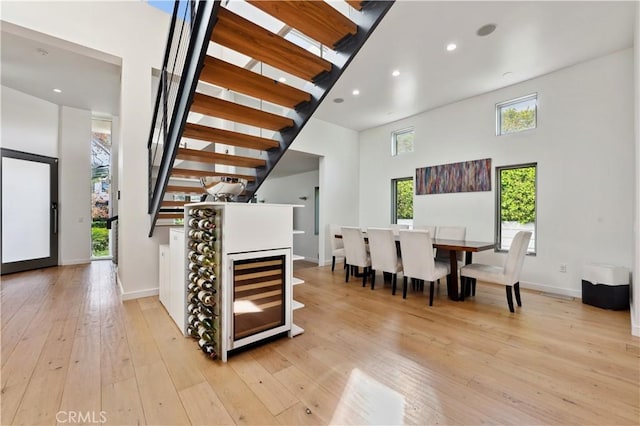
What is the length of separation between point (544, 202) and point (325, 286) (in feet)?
12.2

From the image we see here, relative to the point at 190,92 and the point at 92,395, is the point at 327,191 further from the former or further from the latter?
the point at 92,395

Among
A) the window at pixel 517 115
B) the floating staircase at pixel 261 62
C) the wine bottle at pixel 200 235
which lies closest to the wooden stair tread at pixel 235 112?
the floating staircase at pixel 261 62

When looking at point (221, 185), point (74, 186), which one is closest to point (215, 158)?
point (221, 185)

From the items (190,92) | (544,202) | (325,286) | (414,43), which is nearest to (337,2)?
(414,43)

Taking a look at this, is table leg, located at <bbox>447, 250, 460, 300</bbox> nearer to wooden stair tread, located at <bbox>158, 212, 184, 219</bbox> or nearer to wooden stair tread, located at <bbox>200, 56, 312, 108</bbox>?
wooden stair tread, located at <bbox>200, 56, 312, 108</bbox>

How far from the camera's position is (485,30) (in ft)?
10.1

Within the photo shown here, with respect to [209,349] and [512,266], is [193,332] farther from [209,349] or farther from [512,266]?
[512,266]

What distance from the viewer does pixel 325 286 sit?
4.28 meters

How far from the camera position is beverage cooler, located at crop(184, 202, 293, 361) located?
204 centimetres

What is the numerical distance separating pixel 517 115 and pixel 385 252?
130 inches

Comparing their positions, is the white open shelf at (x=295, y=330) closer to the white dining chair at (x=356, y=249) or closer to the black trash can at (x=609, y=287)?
the white dining chair at (x=356, y=249)

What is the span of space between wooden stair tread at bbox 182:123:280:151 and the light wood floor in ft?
6.35

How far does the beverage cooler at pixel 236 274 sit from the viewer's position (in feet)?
6.68

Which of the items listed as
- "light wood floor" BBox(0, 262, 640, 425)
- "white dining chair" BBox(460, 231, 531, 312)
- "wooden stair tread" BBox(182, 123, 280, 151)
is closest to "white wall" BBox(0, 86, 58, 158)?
"light wood floor" BBox(0, 262, 640, 425)
